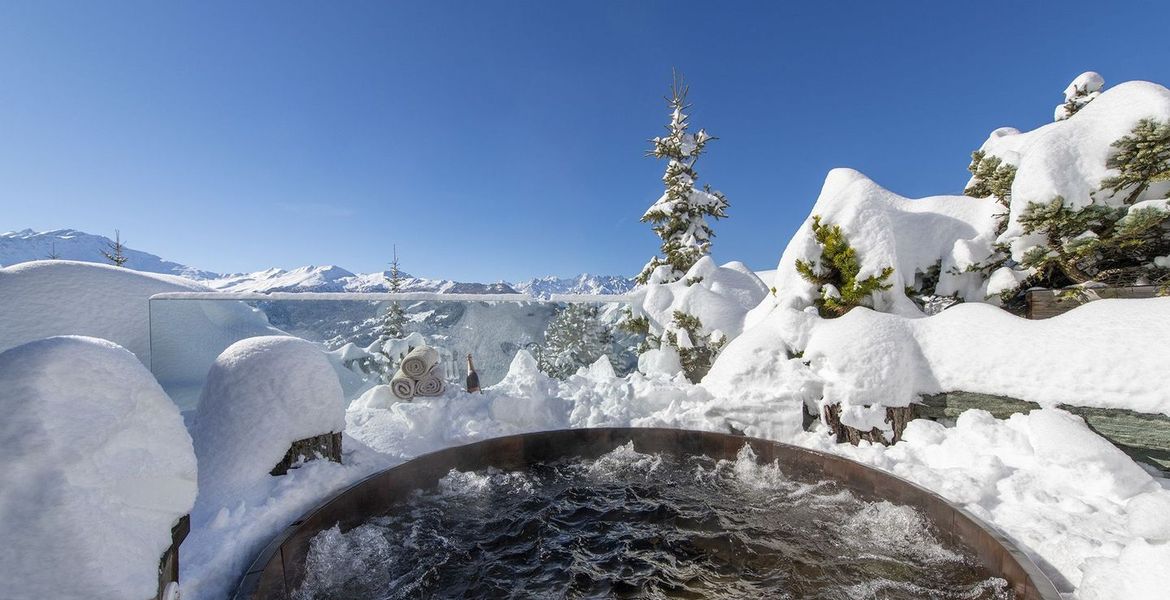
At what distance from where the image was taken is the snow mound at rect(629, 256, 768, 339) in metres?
6.84

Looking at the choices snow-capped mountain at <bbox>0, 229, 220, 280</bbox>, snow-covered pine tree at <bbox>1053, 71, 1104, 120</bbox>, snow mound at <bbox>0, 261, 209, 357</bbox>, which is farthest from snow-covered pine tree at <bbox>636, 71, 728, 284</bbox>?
snow-capped mountain at <bbox>0, 229, 220, 280</bbox>

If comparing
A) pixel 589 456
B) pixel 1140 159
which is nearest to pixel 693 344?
pixel 589 456

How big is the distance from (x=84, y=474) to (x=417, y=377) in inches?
154

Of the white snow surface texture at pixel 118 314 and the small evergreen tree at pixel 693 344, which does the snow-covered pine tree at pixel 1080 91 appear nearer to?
the small evergreen tree at pixel 693 344

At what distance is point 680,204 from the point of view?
10094 millimetres

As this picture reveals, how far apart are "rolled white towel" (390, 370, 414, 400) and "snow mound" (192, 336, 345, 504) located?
5.72ft

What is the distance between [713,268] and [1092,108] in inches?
187

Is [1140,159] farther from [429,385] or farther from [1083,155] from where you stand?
[429,385]

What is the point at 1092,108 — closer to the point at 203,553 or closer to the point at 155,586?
the point at 155,586

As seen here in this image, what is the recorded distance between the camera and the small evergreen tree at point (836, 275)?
5.03 meters

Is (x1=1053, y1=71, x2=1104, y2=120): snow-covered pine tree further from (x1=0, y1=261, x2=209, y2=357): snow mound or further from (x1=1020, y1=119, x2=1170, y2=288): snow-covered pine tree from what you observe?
(x1=0, y1=261, x2=209, y2=357): snow mound

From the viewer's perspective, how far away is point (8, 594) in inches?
56.2

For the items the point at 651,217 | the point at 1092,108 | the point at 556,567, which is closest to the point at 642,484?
the point at 556,567

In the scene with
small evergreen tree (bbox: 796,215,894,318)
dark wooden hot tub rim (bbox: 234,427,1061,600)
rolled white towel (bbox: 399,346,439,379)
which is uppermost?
small evergreen tree (bbox: 796,215,894,318)
